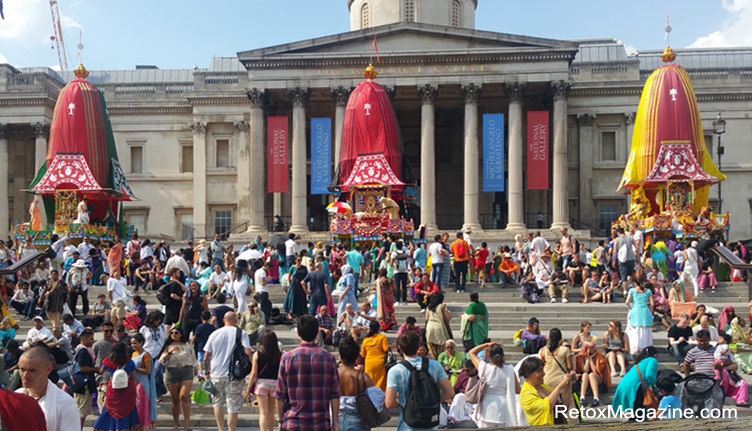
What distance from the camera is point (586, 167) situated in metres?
43.2

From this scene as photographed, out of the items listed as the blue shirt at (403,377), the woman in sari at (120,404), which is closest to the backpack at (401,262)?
the woman in sari at (120,404)

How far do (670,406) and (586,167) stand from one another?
3553 cm

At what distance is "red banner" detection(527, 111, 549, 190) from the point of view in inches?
1507

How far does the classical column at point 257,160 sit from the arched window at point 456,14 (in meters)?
11.9

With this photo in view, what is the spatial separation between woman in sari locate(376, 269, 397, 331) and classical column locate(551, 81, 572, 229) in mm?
23277

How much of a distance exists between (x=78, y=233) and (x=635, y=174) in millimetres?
20385

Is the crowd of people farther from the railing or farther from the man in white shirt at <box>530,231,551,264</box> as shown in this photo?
the railing

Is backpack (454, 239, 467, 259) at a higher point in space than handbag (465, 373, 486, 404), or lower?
higher

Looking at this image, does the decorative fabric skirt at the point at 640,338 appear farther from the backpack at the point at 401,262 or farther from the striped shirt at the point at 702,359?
the backpack at the point at 401,262

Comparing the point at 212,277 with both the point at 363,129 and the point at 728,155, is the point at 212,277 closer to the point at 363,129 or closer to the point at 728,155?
the point at 363,129

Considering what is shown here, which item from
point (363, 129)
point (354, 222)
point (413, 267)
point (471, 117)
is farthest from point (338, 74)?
point (413, 267)

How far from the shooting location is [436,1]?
43000 millimetres

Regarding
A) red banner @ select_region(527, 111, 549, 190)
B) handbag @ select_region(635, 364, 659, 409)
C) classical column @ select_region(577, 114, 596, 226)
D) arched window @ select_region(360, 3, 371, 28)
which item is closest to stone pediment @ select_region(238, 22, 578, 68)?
red banner @ select_region(527, 111, 549, 190)

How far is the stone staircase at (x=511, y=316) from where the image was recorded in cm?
1225
